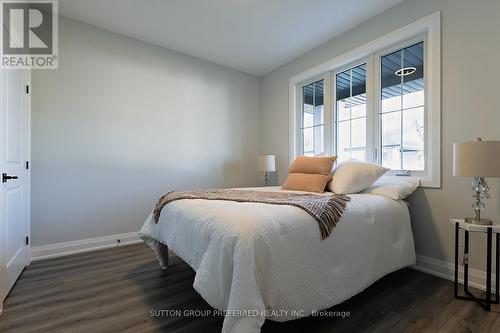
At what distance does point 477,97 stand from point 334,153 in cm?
154

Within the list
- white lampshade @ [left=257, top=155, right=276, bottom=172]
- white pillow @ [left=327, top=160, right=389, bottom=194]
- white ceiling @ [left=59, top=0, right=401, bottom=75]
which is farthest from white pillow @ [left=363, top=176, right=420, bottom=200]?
white ceiling @ [left=59, top=0, right=401, bottom=75]

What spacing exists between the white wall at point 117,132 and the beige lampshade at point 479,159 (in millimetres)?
3008

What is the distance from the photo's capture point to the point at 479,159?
5.22 feet

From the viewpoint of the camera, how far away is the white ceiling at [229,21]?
2527 mm

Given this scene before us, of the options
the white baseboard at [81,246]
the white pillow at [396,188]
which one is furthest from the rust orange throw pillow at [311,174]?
the white baseboard at [81,246]

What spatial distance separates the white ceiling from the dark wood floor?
8.86ft

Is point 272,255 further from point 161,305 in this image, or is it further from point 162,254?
point 162,254

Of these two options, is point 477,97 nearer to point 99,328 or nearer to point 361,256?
point 361,256

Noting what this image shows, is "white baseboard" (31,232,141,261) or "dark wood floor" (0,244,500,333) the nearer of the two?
"dark wood floor" (0,244,500,333)

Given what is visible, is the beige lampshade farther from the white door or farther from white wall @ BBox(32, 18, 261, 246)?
the white door

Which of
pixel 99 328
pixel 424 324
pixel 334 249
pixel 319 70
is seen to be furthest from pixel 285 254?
pixel 319 70

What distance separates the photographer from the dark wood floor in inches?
56.9

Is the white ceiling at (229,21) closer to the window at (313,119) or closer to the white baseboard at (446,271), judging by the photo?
the window at (313,119)

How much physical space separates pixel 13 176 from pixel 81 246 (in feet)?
3.98
